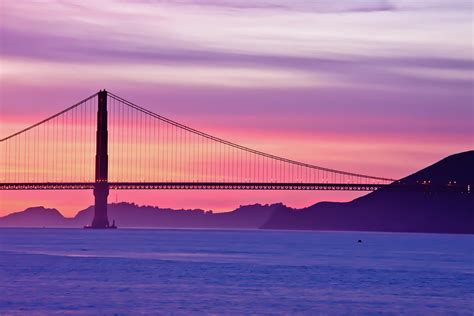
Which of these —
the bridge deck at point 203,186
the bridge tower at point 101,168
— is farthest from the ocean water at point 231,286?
the bridge tower at point 101,168

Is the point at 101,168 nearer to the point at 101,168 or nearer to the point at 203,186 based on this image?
the point at 101,168

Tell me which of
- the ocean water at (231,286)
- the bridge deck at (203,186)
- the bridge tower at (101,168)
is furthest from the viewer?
the bridge tower at (101,168)

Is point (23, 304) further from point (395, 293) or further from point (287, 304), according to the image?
point (395, 293)

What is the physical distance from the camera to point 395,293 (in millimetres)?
46750

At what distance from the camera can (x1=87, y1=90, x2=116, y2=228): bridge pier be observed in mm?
115375

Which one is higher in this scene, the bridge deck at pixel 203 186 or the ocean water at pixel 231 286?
the bridge deck at pixel 203 186

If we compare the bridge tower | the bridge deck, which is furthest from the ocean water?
the bridge tower

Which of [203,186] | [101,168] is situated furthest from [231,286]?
[101,168]

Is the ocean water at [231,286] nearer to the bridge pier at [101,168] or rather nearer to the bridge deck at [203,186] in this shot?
the bridge deck at [203,186]

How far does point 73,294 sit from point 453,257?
42.9 m

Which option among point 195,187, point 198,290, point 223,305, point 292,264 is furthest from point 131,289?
point 195,187

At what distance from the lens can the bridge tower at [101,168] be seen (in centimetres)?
11538

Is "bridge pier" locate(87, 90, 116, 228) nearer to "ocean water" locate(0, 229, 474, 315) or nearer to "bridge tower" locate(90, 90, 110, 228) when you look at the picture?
"bridge tower" locate(90, 90, 110, 228)

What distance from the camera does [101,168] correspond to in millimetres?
119375
